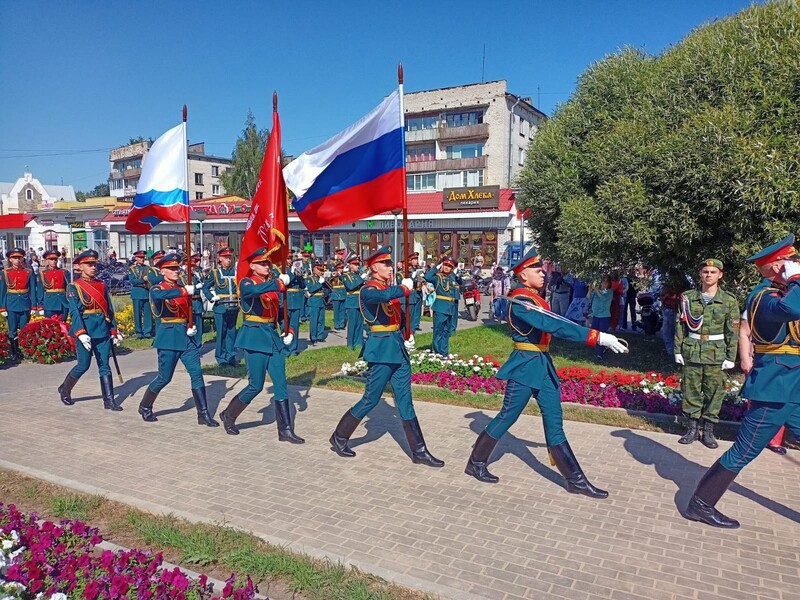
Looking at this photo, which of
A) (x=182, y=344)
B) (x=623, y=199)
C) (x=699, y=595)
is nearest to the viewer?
(x=699, y=595)

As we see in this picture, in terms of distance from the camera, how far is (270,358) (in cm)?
695

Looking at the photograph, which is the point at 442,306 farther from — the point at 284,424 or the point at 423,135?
the point at 423,135

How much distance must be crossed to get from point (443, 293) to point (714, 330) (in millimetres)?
5907

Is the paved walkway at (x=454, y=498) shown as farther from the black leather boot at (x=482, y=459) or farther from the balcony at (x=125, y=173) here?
the balcony at (x=125, y=173)

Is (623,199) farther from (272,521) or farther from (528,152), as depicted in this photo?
(272,521)

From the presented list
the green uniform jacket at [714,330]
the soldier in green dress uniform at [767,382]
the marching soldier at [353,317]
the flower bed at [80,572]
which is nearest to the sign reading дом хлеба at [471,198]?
the marching soldier at [353,317]

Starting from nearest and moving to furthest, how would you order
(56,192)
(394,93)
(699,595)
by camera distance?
(699,595)
(394,93)
(56,192)

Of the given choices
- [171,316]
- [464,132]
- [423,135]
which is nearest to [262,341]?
[171,316]

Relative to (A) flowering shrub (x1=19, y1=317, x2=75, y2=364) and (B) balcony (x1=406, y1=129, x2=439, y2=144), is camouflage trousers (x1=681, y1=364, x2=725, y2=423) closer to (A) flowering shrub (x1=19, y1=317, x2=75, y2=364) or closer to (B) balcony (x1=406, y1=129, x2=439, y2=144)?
(A) flowering shrub (x1=19, y1=317, x2=75, y2=364)

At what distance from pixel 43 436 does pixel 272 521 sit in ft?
12.6

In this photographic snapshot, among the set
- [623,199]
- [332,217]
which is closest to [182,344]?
[332,217]

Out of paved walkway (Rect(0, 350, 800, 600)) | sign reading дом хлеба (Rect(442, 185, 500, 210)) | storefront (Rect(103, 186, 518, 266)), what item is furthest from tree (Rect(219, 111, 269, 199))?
paved walkway (Rect(0, 350, 800, 600))

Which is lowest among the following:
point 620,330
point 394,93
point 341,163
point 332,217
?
point 620,330

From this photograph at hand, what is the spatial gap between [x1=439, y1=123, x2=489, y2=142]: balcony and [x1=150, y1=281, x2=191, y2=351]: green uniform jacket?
36510mm
